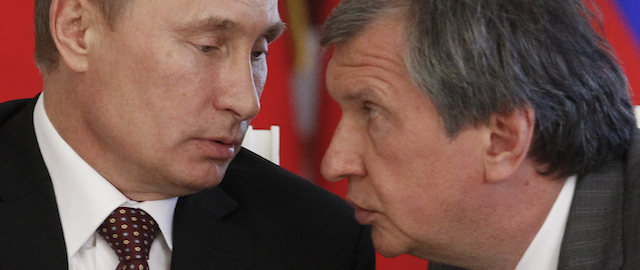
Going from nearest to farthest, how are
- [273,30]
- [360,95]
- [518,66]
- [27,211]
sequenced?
[518,66]
[360,95]
[27,211]
[273,30]

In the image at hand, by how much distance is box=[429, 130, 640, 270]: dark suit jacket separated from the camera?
108cm

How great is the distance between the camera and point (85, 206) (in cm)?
129

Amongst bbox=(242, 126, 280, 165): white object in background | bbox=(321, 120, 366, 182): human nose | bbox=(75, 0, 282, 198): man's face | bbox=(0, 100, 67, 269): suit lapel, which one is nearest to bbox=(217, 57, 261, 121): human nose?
bbox=(75, 0, 282, 198): man's face

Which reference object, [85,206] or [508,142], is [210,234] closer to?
[85,206]

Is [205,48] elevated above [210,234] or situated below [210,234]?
above

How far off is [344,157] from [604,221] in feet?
1.62

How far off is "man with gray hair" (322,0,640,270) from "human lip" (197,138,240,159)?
9.9 inches

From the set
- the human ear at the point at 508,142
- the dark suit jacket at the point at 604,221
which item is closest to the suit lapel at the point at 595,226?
the dark suit jacket at the point at 604,221

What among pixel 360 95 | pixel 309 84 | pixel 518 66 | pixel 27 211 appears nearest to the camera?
pixel 518 66

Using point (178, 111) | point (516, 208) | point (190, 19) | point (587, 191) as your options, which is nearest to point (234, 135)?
point (178, 111)

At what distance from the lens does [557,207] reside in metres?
1.15

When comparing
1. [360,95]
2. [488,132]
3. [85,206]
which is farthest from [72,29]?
[488,132]

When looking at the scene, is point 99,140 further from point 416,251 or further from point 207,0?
point 416,251

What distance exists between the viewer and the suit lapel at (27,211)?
3.95ft
